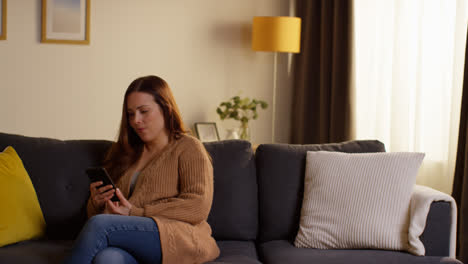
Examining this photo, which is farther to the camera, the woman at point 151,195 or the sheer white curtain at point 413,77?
the sheer white curtain at point 413,77

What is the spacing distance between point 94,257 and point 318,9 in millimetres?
3203

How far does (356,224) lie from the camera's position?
7.63 feet

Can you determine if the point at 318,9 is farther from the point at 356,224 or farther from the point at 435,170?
the point at 356,224

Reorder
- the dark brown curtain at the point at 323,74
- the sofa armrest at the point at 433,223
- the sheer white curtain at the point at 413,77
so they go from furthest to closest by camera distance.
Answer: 1. the dark brown curtain at the point at 323,74
2. the sheer white curtain at the point at 413,77
3. the sofa armrest at the point at 433,223

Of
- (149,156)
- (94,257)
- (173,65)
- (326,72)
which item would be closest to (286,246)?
(149,156)

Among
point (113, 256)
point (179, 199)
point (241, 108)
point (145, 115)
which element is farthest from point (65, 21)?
point (113, 256)

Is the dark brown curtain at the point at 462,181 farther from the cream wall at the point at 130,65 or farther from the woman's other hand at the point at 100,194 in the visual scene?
the woman's other hand at the point at 100,194

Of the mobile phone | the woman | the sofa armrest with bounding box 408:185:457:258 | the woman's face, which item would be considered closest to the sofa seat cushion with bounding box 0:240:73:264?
the woman

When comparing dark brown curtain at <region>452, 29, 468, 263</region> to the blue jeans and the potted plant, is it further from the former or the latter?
the blue jeans

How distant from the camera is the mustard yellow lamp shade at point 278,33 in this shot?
4.28 meters

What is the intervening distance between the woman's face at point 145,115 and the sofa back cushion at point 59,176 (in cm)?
30

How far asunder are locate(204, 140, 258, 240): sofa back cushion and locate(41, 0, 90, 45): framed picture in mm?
2317

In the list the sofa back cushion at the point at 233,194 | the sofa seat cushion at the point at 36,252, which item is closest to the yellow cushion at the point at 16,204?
the sofa seat cushion at the point at 36,252

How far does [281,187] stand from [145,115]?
0.69 m
